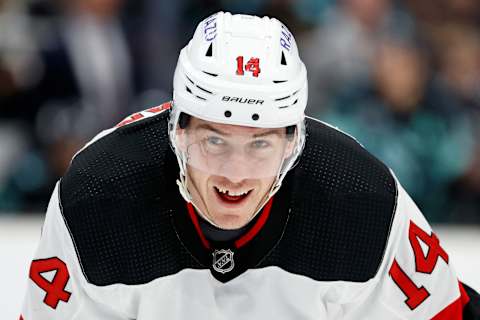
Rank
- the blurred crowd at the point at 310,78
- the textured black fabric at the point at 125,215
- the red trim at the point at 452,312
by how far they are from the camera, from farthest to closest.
→ the blurred crowd at the point at 310,78
the red trim at the point at 452,312
the textured black fabric at the point at 125,215

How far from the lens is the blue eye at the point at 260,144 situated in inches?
81.4

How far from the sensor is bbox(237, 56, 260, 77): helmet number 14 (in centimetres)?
201

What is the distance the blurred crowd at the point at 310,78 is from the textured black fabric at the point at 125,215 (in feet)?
5.69

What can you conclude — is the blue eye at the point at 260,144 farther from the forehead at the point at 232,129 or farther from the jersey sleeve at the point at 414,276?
the jersey sleeve at the point at 414,276

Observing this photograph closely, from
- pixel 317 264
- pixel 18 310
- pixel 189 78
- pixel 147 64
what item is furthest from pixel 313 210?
pixel 147 64

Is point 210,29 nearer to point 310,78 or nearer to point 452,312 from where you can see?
point 452,312

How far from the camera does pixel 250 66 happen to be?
2.01m

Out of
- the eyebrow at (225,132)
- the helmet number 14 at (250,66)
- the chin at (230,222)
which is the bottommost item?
the chin at (230,222)

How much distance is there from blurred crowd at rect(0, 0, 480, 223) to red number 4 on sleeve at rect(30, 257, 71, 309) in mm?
1735

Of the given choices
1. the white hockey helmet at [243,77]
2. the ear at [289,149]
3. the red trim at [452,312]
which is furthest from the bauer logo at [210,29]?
the red trim at [452,312]

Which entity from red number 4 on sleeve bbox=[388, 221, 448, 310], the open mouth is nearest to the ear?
the open mouth

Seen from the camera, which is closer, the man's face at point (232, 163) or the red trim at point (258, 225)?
the man's face at point (232, 163)

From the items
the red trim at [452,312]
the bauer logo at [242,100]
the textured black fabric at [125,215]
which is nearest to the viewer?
the bauer logo at [242,100]

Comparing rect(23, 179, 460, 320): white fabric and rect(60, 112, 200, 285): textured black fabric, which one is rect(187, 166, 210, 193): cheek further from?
rect(23, 179, 460, 320): white fabric
